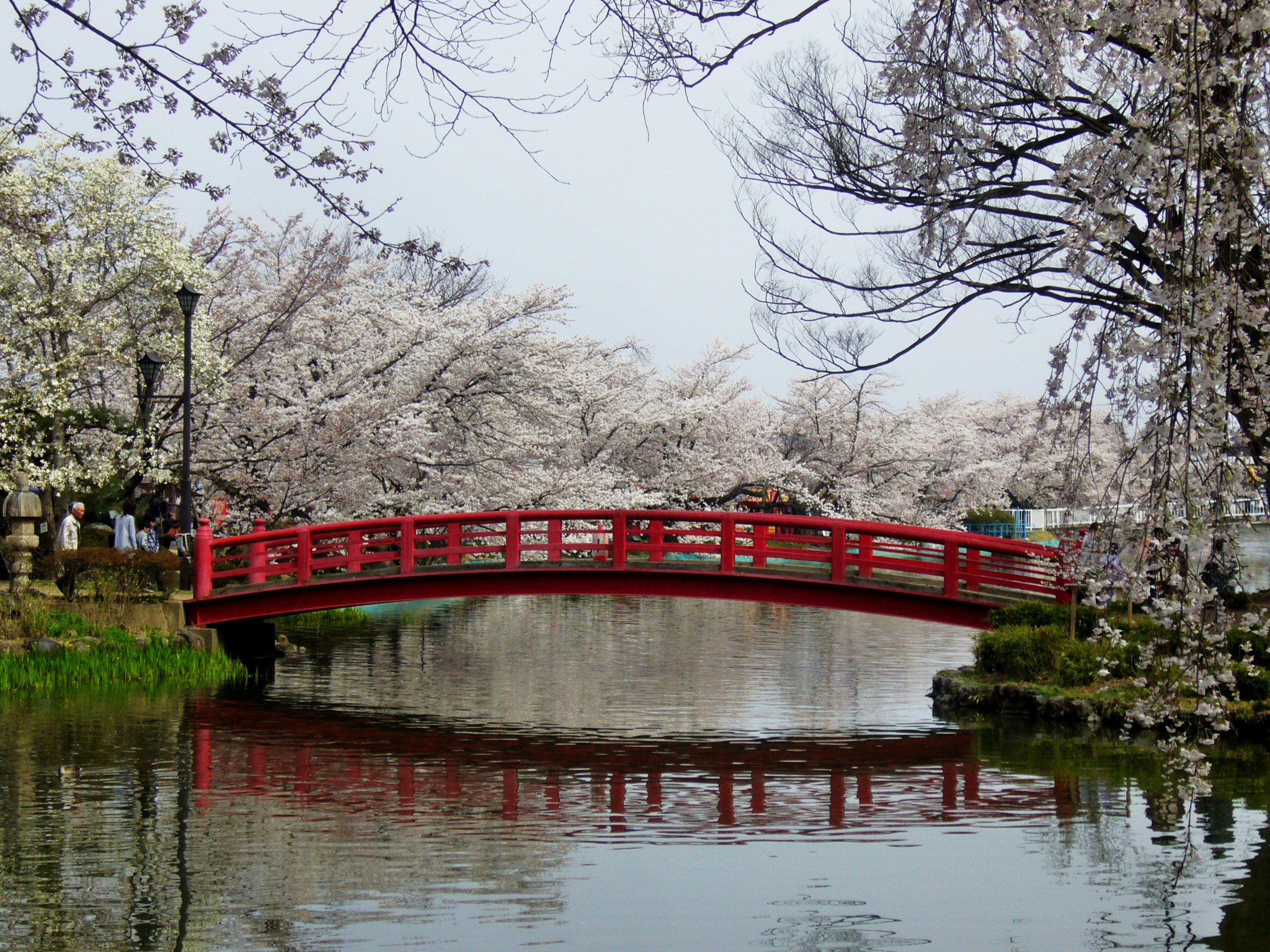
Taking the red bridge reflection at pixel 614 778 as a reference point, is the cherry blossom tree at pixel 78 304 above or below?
above

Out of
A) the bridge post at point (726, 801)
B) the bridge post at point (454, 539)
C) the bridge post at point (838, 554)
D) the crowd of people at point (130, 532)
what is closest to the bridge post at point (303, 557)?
the bridge post at point (454, 539)

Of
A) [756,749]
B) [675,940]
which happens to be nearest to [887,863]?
[675,940]

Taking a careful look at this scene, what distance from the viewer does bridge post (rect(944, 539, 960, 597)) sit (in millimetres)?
14938

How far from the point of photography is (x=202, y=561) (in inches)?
661

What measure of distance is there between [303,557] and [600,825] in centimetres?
894

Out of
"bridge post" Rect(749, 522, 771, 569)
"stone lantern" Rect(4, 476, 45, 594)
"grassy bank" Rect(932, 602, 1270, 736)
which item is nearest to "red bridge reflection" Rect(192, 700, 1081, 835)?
"grassy bank" Rect(932, 602, 1270, 736)

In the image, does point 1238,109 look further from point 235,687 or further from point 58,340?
point 58,340

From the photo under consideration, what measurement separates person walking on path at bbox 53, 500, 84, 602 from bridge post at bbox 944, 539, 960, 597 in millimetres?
10897

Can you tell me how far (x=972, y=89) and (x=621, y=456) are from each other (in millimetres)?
19797

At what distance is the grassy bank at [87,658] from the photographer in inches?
566

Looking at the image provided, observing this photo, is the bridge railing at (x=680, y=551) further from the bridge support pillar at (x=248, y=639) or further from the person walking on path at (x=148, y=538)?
the person walking on path at (x=148, y=538)

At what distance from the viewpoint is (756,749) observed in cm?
1159

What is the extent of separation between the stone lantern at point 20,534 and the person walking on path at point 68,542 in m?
0.40

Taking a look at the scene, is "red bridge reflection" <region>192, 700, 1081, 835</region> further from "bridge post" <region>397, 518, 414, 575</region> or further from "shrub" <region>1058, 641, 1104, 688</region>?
"bridge post" <region>397, 518, 414, 575</region>
